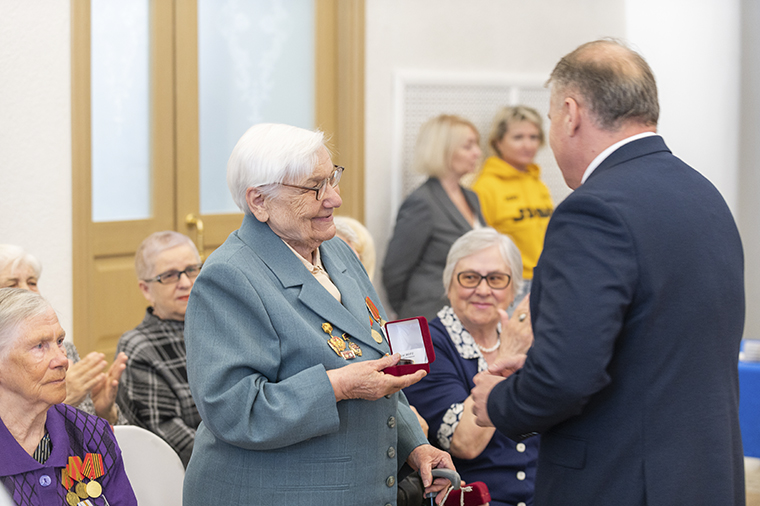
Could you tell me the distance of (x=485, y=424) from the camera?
1.75m

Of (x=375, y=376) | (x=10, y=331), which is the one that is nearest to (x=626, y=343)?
(x=375, y=376)

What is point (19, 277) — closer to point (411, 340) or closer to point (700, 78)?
point (411, 340)

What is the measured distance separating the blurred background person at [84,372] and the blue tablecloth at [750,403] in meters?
2.47

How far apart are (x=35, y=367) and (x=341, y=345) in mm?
684

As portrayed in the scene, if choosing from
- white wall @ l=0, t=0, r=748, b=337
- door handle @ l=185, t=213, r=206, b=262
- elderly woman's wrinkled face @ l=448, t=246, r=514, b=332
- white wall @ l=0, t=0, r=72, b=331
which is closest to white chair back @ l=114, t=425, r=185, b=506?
elderly woman's wrinkled face @ l=448, t=246, r=514, b=332

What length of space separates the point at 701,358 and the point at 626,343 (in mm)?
148

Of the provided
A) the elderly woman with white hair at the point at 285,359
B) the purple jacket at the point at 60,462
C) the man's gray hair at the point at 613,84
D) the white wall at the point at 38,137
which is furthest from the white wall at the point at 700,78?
the purple jacket at the point at 60,462

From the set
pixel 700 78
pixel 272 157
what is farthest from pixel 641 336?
pixel 700 78

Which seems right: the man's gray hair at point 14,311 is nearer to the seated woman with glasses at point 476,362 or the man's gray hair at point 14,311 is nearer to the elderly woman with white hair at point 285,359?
the elderly woman with white hair at point 285,359

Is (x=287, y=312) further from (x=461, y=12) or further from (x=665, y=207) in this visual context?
(x=461, y=12)

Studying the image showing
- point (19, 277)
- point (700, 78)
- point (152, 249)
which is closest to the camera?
point (19, 277)

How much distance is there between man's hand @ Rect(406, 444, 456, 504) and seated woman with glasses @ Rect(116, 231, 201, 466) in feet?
2.90

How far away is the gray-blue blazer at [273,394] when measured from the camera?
61.1 inches

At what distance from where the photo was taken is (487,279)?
2.56 m
